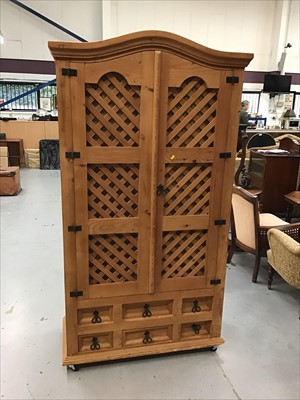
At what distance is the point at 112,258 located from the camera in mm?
2246

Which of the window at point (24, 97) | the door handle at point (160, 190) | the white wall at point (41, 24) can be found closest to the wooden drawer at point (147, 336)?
the door handle at point (160, 190)

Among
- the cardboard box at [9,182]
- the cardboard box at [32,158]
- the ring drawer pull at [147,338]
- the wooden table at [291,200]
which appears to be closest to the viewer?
the ring drawer pull at [147,338]

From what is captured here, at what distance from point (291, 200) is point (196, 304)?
274 centimetres

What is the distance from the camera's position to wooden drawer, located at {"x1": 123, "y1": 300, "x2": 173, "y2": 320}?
2.35 metres

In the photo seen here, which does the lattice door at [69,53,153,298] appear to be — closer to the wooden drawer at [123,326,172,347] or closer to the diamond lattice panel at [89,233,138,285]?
the diamond lattice panel at [89,233,138,285]

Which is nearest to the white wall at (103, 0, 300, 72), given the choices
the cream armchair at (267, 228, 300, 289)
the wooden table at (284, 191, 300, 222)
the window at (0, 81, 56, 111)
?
the window at (0, 81, 56, 111)

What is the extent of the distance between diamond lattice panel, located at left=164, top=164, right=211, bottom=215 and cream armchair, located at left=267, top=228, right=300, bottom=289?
92 cm

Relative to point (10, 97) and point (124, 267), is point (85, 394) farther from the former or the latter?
point (10, 97)

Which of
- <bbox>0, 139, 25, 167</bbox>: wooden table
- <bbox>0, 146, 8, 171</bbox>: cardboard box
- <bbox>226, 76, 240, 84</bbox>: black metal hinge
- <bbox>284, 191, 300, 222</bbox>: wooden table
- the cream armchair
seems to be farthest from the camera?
<bbox>0, 139, 25, 167</bbox>: wooden table

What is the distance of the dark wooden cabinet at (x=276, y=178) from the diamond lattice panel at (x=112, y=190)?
11.9 ft

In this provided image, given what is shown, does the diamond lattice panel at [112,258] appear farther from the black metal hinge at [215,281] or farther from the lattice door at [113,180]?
the black metal hinge at [215,281]

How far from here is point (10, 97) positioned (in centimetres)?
984

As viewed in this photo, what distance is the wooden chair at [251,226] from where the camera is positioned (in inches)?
134

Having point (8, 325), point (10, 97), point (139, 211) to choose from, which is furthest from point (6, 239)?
point (10, 97)
